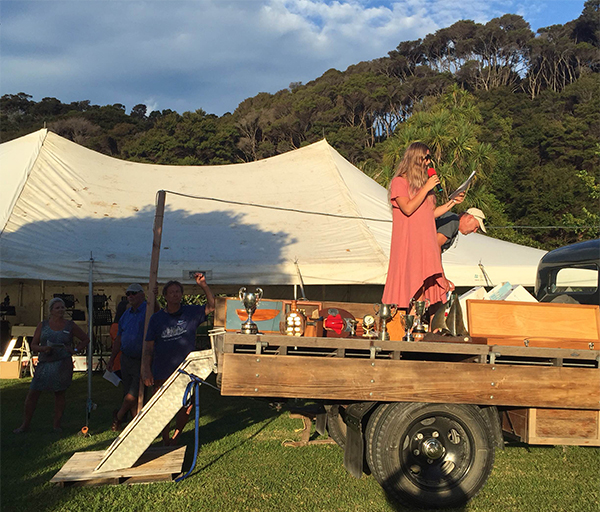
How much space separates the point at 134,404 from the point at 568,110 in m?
48.6

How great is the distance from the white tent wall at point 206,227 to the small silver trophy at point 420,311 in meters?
4.11

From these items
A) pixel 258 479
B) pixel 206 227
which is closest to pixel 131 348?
pixel 258 479

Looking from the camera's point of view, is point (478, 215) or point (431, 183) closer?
point (431, 183)

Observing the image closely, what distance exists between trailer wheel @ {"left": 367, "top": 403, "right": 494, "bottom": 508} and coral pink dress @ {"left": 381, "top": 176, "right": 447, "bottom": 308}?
2.65ft

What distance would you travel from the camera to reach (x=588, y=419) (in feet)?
11.9

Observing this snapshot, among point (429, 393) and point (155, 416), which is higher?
point (429, 393)

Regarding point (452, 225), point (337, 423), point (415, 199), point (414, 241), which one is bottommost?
point (337, 423)

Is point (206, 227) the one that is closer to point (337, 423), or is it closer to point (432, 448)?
point (337, 423)

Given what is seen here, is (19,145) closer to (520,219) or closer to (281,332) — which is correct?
(281,332)

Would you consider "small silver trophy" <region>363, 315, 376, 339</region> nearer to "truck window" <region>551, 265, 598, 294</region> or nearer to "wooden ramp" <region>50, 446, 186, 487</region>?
"wooden ramp" <region>50, 446, 186, 487</region>

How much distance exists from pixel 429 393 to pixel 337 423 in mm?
1158

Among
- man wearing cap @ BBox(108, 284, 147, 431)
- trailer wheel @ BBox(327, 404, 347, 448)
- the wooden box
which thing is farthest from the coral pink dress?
the wooden box

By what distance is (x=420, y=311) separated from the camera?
3770mm

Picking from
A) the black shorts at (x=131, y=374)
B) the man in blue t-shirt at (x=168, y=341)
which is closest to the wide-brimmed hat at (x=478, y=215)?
the man in blue t-shirt at (x=168, y=341)
